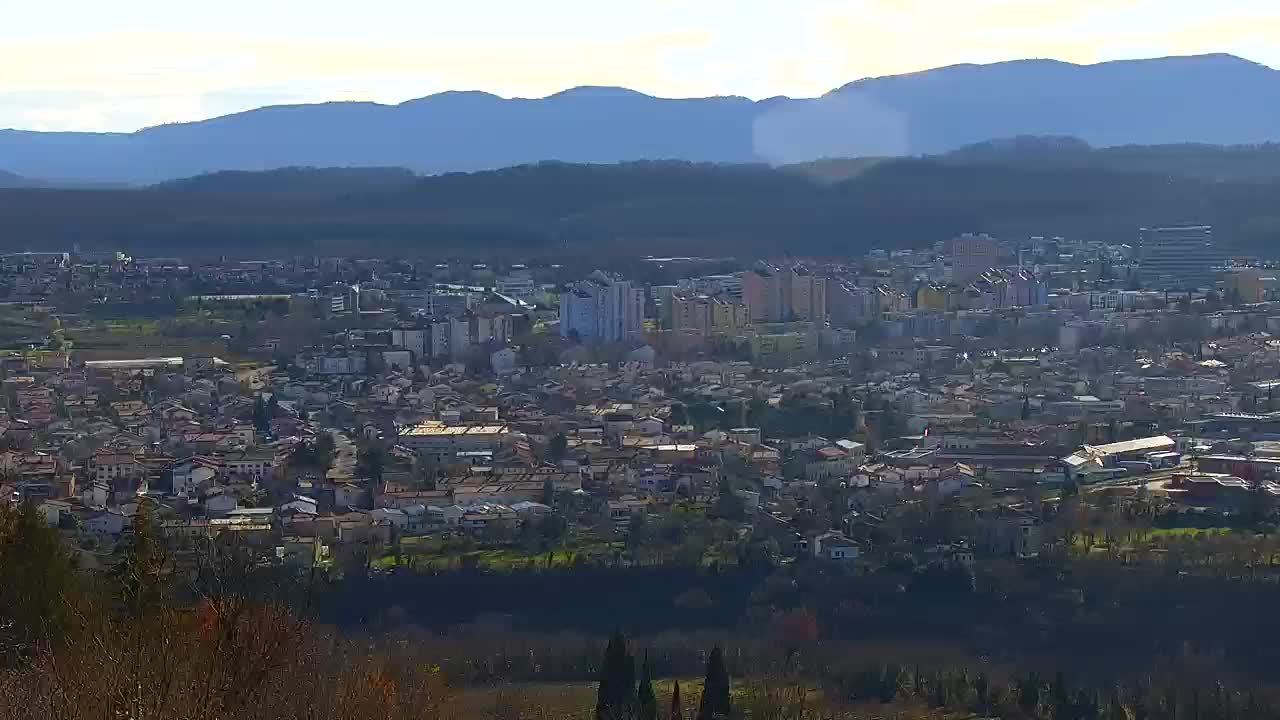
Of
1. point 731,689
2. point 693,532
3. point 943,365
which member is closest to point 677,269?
point 943,365

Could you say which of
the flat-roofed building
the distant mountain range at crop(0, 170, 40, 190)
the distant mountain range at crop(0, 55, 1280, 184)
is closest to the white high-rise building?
the flat-roofed building

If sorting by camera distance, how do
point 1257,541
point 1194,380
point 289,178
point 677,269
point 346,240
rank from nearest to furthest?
point 1257,541 → point 1194,380 → point 677,269 → point 346,240 → point 289,178

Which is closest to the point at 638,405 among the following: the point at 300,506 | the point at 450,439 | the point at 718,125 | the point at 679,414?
the point at 679,414

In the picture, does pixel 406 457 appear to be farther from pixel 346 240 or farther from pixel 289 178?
pixel 289 178

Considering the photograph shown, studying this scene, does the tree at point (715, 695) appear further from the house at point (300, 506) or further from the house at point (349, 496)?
the house at point (349, 496)

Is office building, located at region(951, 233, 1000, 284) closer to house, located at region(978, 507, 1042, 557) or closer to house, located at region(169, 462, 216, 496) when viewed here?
house, located at region(169, 462, 216, 496)

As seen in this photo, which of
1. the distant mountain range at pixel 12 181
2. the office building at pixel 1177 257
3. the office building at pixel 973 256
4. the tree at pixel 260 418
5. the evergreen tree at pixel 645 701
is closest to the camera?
the evergreen tree at pixel 645 701

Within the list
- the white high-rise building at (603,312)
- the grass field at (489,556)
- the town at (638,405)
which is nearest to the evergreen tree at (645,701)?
the town at (638,405)
